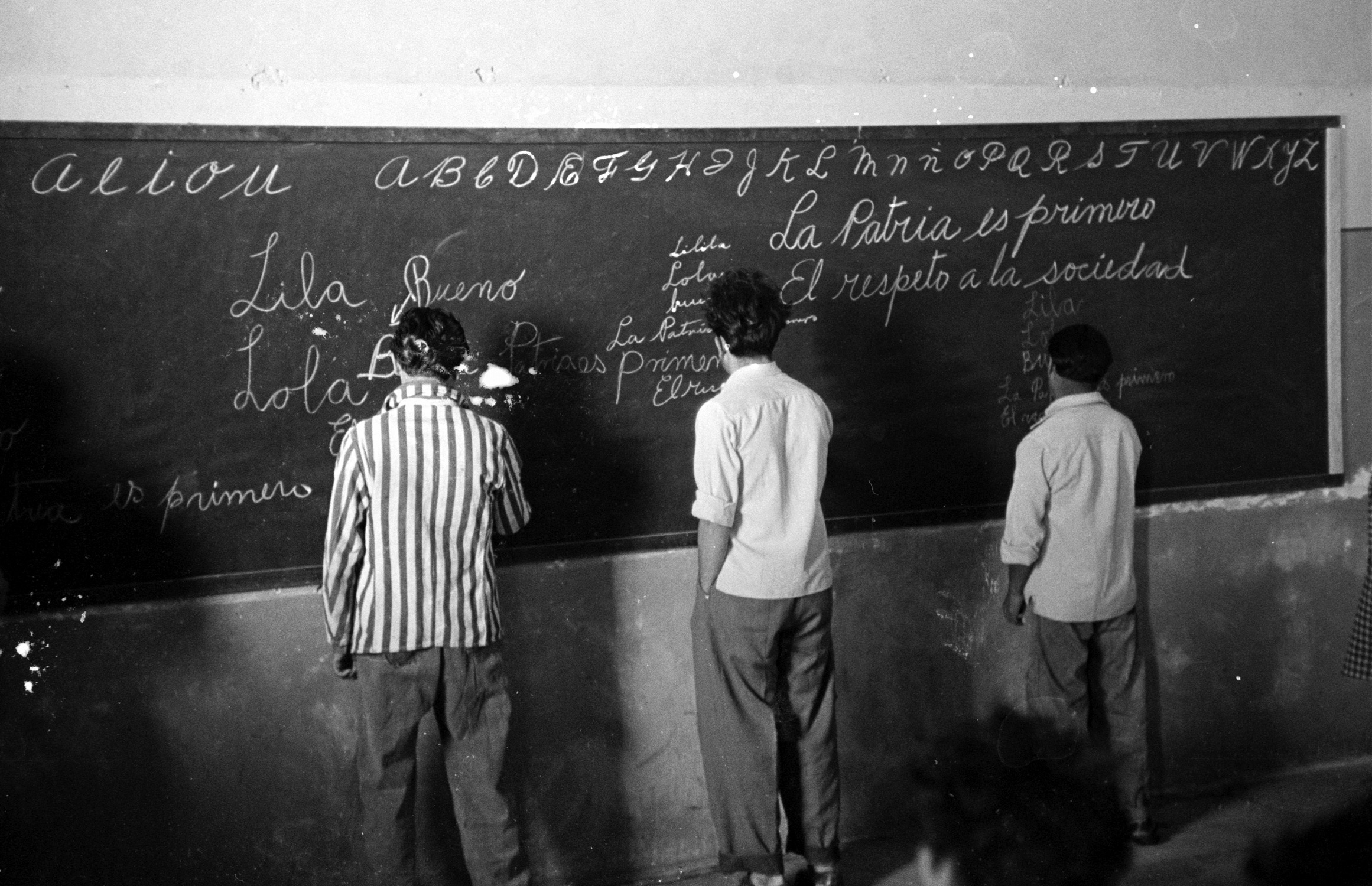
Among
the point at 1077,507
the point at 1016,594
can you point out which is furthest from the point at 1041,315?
the point at 1016,594

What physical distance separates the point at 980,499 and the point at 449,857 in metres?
1.88

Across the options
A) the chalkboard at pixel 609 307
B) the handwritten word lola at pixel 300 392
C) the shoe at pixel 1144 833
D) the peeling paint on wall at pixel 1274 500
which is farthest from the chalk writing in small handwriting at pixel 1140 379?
the handwritten word lola at pixel 300 392

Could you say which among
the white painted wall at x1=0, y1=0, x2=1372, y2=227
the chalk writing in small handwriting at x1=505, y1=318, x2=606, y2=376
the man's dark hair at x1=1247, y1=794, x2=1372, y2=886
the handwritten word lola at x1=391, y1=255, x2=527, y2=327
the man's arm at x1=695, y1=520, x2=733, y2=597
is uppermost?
the white painted wall at x1=0, y1=0, x2=1372, y2=227

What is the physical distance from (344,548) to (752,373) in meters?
1.05

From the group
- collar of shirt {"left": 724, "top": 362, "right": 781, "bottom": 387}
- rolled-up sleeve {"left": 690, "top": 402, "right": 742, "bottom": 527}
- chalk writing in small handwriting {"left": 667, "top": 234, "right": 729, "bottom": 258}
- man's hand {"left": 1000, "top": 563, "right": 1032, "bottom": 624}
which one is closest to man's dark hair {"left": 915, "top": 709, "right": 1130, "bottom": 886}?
man's hand {"left": 1000, "top": 563, "right": 1032, "bottom": 624}

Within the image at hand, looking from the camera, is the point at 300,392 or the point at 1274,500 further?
the point at 1274,500

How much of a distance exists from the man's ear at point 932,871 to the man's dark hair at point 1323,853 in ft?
2.66

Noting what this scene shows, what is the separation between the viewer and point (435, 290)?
10.6 feet

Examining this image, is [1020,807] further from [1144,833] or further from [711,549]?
[711,549]

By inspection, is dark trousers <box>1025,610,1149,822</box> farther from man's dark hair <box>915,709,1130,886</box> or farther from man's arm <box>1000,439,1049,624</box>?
man's arm <box>1000,439,1049,624</box>

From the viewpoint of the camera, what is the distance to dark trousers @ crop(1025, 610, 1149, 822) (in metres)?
3.43

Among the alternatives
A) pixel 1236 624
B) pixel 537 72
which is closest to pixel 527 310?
pixel 537 72

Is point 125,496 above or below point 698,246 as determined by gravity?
below

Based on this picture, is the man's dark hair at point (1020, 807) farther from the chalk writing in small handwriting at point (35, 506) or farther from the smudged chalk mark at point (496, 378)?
the chalk writing in small handwriting at point (35, 506)
